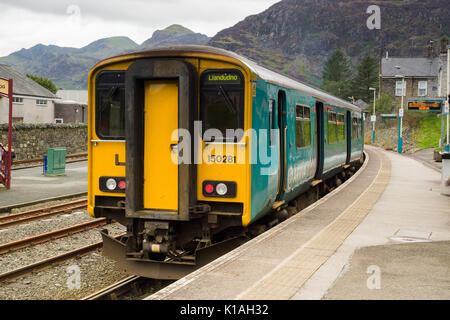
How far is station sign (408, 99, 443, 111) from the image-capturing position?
121ft

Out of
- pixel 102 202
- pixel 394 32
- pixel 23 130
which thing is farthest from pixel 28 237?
pixel 394 32

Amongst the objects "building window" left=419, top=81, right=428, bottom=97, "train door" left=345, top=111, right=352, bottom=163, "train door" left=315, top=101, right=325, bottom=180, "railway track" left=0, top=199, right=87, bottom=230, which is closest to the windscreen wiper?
"train door" left=315, top=101, right=325, bottom=180

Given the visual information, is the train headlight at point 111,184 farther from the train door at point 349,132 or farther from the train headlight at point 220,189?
the train door at point 349,132

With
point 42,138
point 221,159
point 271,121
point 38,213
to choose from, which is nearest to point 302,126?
point 271,121

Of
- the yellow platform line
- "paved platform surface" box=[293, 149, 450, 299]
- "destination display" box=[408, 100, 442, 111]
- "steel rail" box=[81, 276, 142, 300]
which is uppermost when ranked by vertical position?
"destination display" box=[408, 100, 442, 111]

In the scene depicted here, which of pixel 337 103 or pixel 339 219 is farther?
pixel 337 103

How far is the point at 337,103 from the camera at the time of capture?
626 inches

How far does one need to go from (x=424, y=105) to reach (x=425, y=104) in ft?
0.34

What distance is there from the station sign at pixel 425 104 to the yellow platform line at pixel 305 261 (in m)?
28.0

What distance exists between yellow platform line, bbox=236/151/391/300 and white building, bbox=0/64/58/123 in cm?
3429

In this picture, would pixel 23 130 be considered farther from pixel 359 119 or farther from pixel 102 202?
pixel 102 202

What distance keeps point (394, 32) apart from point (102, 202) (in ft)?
677

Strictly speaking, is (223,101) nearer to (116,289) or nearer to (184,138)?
(184,138)

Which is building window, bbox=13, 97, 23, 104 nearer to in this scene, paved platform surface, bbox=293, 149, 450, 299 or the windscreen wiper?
paved platform surface, bbox=293, 149, 450, 299
